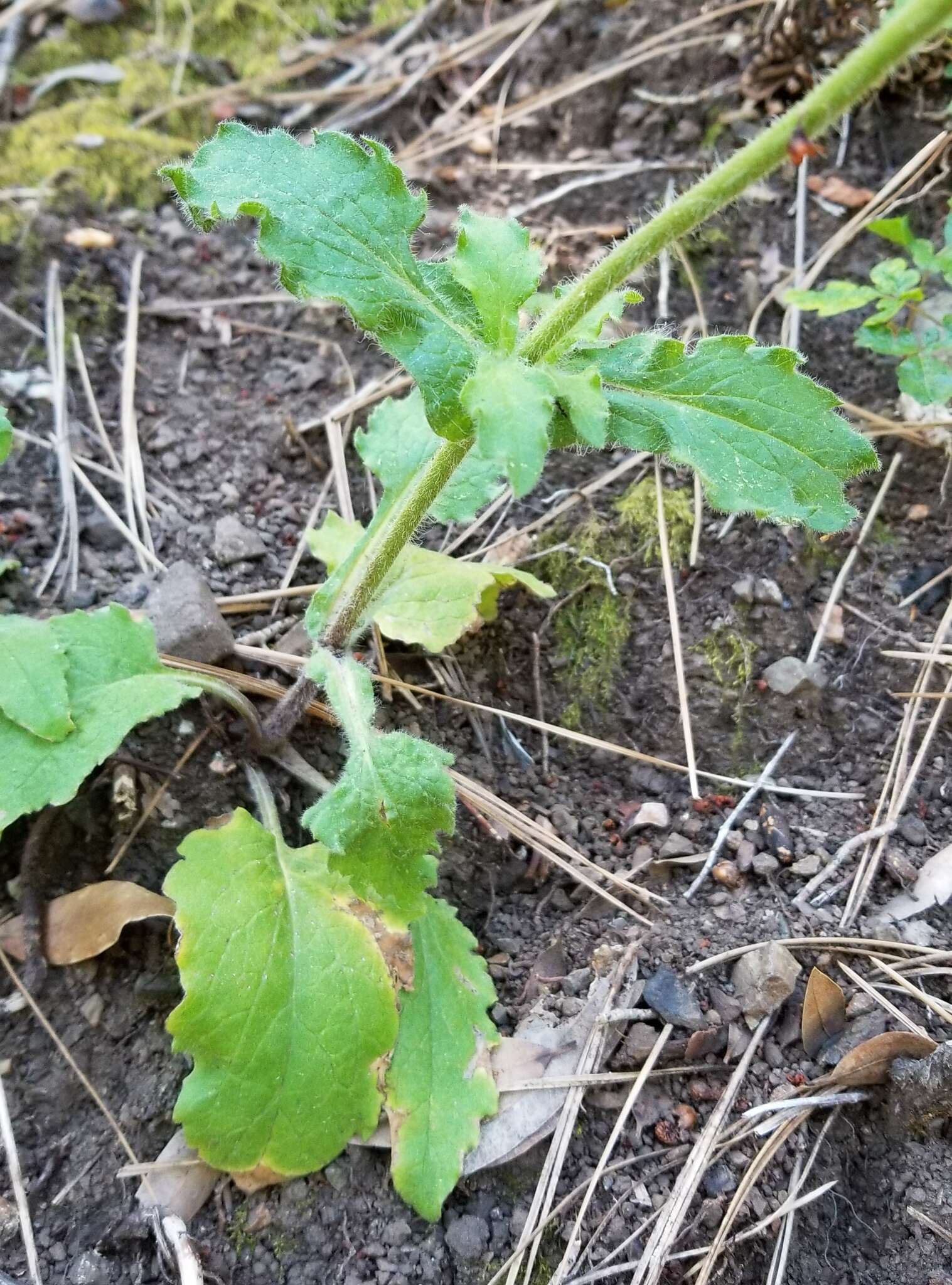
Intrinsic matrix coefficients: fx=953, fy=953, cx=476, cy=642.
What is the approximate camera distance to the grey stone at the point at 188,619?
81.9 inches

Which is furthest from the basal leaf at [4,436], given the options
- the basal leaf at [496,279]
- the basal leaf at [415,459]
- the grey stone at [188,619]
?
the basal leaf at [496,279]

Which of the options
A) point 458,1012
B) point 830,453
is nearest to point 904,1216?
point 458,1012

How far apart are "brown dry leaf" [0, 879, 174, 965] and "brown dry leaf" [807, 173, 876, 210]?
2451 mm

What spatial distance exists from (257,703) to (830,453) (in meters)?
1.32

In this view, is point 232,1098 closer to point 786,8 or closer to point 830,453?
point 830,453

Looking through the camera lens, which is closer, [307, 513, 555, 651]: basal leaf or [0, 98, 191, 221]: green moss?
[307, 513, 555, 651]: basal leaf

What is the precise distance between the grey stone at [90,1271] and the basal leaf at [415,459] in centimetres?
147

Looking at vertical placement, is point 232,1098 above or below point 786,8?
below

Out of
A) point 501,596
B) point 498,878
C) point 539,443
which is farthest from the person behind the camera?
point 501,596

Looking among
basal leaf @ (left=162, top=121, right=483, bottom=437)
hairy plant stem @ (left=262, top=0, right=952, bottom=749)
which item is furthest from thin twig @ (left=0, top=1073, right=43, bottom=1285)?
basal leaf @ (left=162, top=121, right=483, bottom=437)

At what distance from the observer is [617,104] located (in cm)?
286

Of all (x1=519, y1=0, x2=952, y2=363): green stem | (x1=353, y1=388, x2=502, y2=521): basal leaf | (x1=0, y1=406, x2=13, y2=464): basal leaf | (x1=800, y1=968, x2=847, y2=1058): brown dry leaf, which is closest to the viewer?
(x1=519, y1=0, x2=952, y2=363): green stem

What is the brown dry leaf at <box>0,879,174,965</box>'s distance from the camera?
6.05 feet

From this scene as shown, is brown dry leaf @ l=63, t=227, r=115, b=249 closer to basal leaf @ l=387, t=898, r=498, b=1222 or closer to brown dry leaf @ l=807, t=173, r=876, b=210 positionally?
brown dry leaf @ l=807, t=173, r=876, b=210
